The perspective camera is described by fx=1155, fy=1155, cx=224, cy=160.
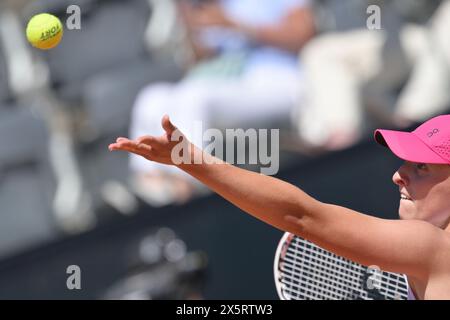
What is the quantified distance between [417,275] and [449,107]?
2928 mm

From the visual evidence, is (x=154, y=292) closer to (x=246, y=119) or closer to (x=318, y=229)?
(x=246, y=119)

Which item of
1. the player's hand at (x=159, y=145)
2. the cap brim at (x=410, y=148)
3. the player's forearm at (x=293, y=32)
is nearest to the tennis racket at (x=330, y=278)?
the cap brim at (x=410, y=148)

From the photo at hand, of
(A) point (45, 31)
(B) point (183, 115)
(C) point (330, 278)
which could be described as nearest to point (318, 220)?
(C) point (330, 278)

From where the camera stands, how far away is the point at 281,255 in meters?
3.58

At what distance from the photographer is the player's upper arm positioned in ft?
9.33

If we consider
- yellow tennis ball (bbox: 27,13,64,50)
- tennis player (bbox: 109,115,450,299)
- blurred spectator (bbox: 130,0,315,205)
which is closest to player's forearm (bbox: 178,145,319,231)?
tennis player (bbox: 109,115,450,299)

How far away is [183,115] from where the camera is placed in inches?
239

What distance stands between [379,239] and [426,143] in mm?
343

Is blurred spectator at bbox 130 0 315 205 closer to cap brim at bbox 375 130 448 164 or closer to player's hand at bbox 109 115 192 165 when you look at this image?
cap brim at bbox 375 130 448 164

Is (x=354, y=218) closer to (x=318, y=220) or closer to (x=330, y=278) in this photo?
(x=318, y=220)

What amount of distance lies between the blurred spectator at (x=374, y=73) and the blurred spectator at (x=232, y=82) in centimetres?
11

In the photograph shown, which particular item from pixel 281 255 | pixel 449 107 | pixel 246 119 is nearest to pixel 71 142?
pixel 246 119

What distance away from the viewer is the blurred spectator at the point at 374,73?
5992 millimetres

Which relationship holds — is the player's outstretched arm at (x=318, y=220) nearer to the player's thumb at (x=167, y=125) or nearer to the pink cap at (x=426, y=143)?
the player's thumb at (x=167, y=125)
